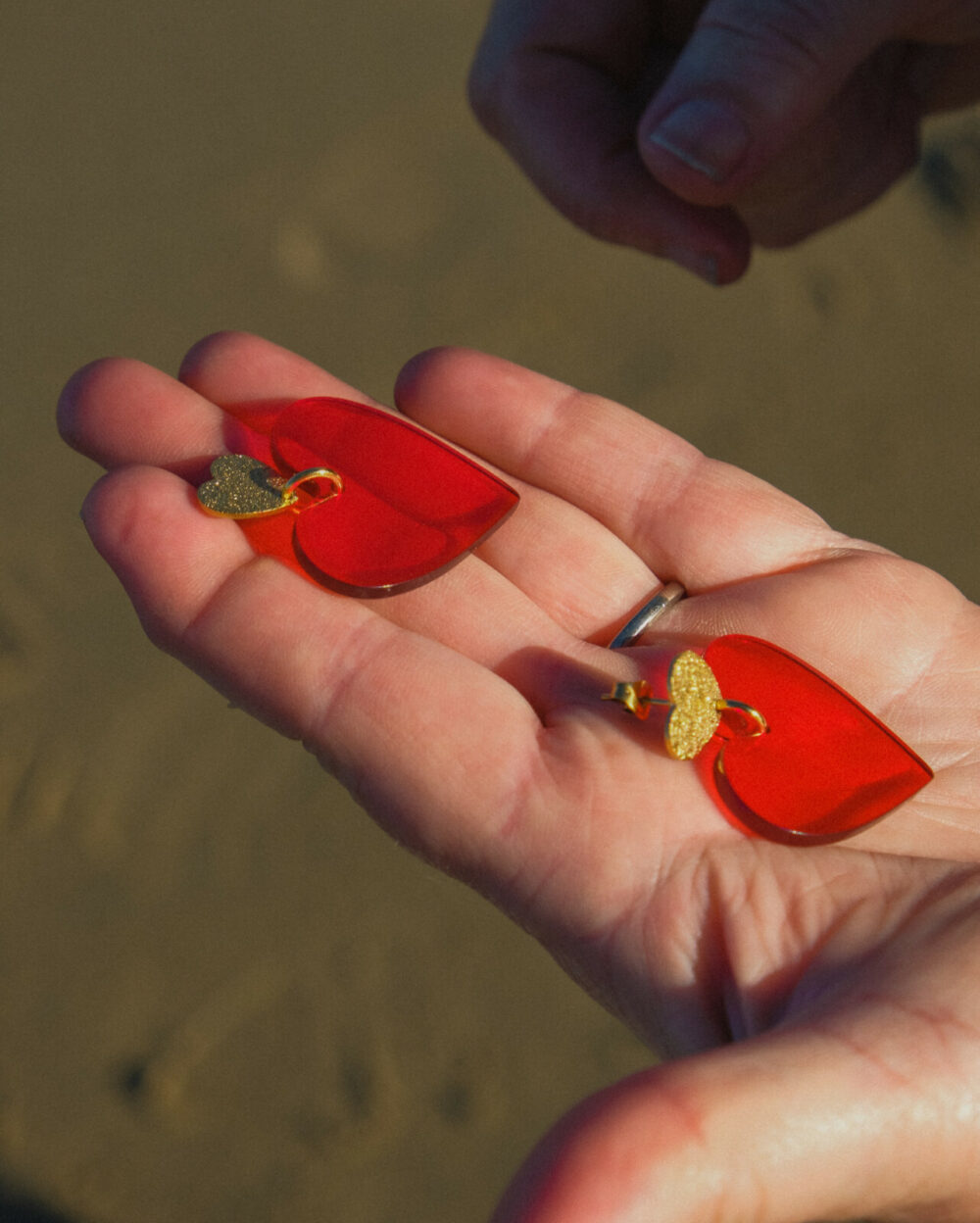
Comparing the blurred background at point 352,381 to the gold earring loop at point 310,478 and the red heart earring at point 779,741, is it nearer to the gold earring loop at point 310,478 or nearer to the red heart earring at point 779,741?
the gold earring loop at point 310,478

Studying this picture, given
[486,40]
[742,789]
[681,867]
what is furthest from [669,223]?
[681,867]

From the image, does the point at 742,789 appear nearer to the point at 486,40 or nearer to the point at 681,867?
the point at 681,867

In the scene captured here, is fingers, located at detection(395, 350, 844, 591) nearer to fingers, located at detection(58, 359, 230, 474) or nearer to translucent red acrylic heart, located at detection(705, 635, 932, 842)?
translucent red acrylic heart, located at detection(705, 635, 932, 842)

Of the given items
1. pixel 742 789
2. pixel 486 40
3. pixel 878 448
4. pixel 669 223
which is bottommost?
pixel 742 789

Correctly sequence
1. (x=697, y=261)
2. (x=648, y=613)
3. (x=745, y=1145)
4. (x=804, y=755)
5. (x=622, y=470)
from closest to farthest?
(x=745, y=1145) < (x=804, y=755) < (x=648, y=613) < (x=622, y=470) < (x=697, y=261)

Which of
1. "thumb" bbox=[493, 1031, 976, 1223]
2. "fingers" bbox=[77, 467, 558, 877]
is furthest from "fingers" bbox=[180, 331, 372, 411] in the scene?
"thumb" bbox=[493, 1031, 976, 1223]

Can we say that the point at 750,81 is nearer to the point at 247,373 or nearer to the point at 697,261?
the point at 697,261

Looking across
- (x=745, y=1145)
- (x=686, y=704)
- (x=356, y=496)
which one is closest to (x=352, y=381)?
(x=356, y=496)
